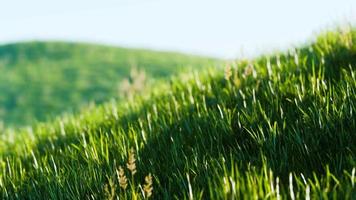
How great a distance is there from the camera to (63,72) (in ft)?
118

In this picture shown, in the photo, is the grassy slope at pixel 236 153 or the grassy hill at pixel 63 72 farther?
the grassy hill at pixel 63 72

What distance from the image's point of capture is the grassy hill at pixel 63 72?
29.4m

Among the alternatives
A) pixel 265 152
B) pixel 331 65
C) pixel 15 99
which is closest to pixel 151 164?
pixel 265 152

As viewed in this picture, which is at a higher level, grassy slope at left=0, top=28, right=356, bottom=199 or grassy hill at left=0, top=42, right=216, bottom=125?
grassy slope at left=0, top=28, right=356, bottom=199

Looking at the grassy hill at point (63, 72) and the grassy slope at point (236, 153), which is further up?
the grassy slope at point (236, 153)

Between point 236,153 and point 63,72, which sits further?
point 63,72

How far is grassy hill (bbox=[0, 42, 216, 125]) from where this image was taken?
29406 millimetres

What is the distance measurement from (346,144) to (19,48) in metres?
41.3

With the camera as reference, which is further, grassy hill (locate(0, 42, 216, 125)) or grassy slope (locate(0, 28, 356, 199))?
grassy hill (locate(0, 42, 216, 125))

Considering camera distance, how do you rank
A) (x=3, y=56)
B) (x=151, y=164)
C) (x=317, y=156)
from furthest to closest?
1. (x=3, y=56)
2. (x=151, y=164)
3. (x=317, y=156)

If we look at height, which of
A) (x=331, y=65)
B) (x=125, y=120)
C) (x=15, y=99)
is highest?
(x=331, y=65)

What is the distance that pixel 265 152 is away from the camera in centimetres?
337

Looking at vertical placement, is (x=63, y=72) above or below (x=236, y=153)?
below

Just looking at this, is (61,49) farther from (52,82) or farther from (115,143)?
(115,143)
